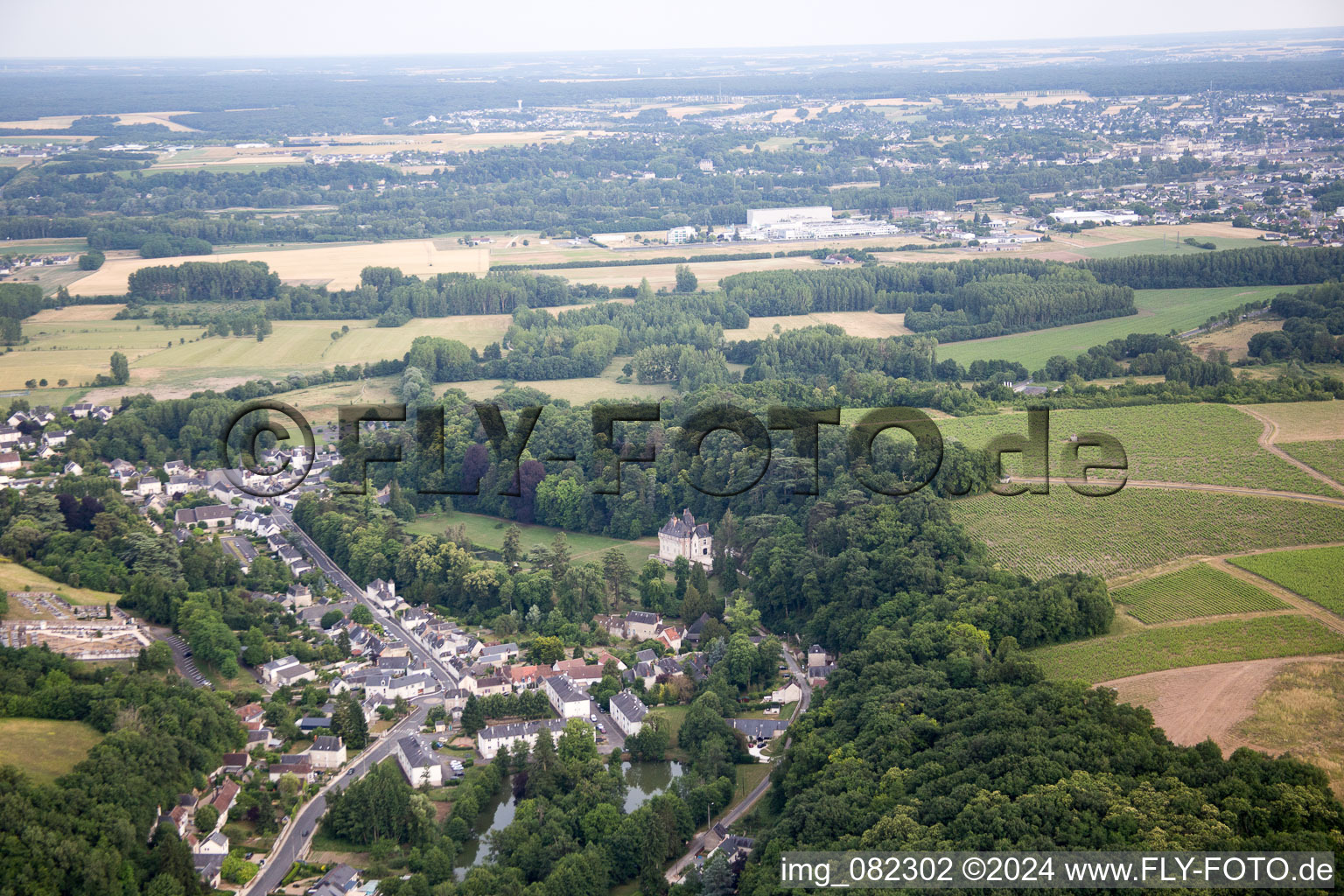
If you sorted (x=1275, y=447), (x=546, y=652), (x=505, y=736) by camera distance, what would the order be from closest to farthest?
(x=505, y=736) < (x=546, y=652) < (x=1275, y=447)

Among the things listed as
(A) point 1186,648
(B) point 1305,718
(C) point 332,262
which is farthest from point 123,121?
(B) point 1305,718

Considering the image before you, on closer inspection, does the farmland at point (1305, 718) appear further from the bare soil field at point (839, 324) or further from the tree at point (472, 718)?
the bare soil field at point (839, 324)

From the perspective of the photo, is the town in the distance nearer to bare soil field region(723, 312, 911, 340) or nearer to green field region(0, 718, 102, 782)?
green field region(0, 718, 102, 782)

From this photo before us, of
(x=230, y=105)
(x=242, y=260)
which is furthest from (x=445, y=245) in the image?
(x=230, y=105)

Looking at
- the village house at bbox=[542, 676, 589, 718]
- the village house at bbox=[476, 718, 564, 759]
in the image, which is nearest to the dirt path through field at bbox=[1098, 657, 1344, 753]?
the village house at bbox=[542, 676, 589, 718]

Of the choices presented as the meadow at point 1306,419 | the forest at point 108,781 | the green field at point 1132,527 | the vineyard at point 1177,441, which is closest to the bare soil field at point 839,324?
the vineyard at point 1177,441

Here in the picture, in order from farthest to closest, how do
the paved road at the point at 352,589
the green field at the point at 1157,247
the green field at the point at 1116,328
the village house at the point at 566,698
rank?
the green field at the point at 1157,247 < the green field at the point at 1116,328 < the paved road at the point at 352,589 < the village house at the point at 566,698

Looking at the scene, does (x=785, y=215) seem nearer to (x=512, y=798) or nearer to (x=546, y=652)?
(x=546, y=652)
